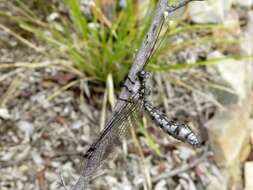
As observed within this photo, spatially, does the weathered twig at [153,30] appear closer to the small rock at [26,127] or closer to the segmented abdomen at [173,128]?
the segmented abdomen at [173,128]

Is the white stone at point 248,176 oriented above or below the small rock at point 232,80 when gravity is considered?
below

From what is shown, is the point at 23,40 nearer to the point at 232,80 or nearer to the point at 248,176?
the point at 232,80

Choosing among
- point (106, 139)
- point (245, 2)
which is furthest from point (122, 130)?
point (245, 2)

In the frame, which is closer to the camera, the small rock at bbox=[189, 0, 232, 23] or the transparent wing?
the transparent wing

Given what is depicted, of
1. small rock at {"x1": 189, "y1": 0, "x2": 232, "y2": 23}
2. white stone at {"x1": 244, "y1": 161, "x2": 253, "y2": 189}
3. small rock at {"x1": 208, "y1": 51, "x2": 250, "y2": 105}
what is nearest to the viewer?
white stone at {"x1": 244, "y1": 161, "x2": 253, "y2": 189}

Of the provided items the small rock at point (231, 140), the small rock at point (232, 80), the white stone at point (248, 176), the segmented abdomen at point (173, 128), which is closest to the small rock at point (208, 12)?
the small rock at point (232, 80)

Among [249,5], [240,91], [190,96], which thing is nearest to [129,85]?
[190,96]

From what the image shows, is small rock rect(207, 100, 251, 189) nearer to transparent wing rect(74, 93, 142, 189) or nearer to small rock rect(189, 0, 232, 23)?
small rock rect(189, 0, 232, 23)

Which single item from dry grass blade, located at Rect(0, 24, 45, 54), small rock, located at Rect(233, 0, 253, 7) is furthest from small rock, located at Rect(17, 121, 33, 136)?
small rock, located at Rect(233, 0, 253, 7)

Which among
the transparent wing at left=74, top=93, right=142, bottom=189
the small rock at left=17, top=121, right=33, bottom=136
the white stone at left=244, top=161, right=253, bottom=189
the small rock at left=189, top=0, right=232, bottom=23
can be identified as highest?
the small rock at left=189, top=0, right=232, bottom=23
